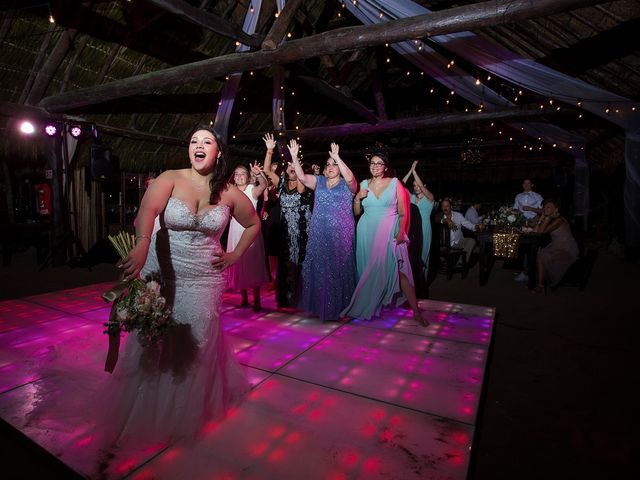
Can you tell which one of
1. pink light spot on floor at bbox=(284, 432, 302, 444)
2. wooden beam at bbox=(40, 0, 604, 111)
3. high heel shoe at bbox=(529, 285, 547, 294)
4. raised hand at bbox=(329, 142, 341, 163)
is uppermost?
wooden beam at bbox=(40, 0, 604, 111)

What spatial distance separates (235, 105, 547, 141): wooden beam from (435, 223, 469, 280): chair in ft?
10.2

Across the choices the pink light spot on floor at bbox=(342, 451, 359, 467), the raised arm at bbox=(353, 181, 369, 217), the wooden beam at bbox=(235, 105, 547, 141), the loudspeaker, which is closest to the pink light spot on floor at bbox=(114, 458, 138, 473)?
the pink light spot on floor at bbox=(342, 451, 359, 467)

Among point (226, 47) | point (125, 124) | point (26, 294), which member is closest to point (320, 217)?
point (26, 294)

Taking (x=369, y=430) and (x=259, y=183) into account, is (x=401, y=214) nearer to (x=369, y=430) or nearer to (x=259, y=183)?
(x=259, y=183)

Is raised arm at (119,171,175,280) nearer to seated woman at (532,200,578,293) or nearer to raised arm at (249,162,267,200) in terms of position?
raised arm at (249,162,267,200)

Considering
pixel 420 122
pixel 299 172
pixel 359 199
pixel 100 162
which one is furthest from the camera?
pixel 420 122

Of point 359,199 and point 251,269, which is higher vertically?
point 359,199

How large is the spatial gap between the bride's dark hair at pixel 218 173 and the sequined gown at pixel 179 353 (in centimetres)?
7

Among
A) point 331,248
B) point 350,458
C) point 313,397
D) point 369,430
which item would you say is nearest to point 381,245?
point 331,248

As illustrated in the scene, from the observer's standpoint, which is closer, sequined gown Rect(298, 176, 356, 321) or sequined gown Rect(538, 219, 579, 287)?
sequined gown Rect(298, 176, 356, 321)

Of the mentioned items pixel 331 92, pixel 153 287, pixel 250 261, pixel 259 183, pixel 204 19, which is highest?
pixel 331 92

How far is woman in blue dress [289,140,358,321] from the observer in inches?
154

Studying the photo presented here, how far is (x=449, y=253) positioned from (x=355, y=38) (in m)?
4.06

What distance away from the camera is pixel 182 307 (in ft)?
6.63
